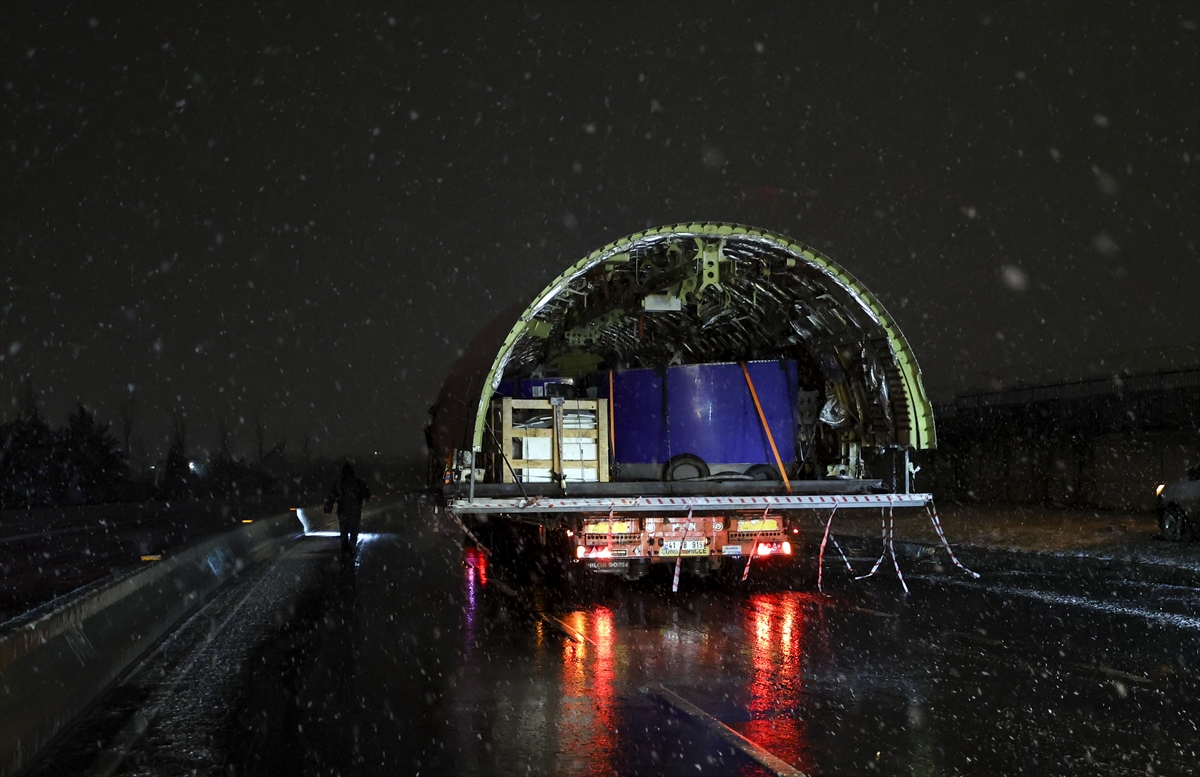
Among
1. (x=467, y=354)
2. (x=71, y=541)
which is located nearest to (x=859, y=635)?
(x=467, y=354)

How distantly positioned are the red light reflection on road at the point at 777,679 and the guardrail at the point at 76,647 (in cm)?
401

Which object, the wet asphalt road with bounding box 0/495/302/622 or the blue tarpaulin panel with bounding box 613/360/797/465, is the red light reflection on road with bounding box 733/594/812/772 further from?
the wet asphalt road with bounding box 0/495/302/622

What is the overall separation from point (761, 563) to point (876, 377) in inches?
173

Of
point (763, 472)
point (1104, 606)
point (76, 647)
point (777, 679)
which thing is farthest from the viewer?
point (763, 472)

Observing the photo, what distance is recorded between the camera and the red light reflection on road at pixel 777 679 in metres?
5.96

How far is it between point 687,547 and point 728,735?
6.46m

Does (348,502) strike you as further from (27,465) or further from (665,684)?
(27,465)

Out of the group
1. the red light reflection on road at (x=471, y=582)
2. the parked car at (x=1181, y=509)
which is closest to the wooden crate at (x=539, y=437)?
the red light reflection on road at (x=471, y=582)

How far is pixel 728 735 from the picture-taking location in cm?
609

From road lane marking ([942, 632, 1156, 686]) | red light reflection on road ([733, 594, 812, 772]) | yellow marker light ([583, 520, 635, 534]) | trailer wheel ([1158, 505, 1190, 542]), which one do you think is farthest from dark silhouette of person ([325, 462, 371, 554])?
trailer wheel ([1158, 505, 1190, 542])

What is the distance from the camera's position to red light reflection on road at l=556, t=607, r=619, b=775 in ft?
18.6

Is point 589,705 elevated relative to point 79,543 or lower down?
elevated

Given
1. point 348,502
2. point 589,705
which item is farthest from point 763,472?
point 589,705

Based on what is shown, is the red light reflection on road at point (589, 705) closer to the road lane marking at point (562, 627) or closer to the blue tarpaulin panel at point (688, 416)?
the road lane marking at point (562, 627)
